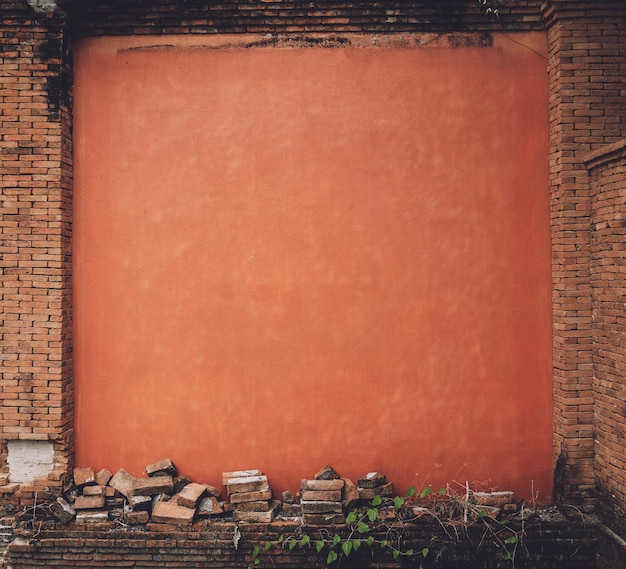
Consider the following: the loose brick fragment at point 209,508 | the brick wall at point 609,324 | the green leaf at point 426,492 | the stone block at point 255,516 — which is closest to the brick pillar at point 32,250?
the loose brick fragment at point 209,508

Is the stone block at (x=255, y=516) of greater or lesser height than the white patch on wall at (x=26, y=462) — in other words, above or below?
below

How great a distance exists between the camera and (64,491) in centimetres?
495

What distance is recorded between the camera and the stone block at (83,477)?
4.97 m

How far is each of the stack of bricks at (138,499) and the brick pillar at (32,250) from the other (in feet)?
0.91

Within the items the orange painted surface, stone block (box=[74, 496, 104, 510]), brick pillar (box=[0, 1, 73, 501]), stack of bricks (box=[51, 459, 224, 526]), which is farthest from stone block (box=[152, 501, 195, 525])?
brick pillar (box=[0, 1, 73, 501])

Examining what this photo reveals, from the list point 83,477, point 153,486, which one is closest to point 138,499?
point 153,486

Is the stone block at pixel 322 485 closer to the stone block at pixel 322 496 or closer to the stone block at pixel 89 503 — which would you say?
the stone block at pixel 322 496

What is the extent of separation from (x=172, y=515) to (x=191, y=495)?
0.78ft

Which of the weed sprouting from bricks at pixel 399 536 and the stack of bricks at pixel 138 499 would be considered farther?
the stack of bricks at pixel 138 499

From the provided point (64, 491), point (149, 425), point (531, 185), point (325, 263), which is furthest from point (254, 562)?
point (531, 185)

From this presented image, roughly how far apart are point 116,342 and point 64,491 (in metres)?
1.53

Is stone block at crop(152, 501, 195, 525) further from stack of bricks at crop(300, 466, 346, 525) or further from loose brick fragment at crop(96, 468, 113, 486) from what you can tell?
stack of bricks at crop(300, 466, 346, 525)

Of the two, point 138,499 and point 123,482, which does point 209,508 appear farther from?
point 123,482

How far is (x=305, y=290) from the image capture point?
5141 mm
